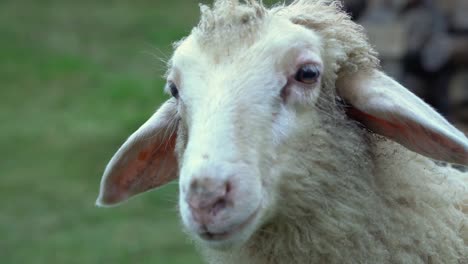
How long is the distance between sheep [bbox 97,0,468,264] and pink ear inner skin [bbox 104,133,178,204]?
0.85 feet

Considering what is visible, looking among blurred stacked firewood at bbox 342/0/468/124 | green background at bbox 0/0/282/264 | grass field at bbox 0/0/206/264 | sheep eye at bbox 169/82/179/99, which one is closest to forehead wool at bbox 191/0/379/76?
sheep eye at bbox 169/82/179/99


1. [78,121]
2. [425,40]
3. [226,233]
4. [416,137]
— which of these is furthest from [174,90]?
[78,121]

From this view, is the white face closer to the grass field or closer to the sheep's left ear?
the sheep's left ear

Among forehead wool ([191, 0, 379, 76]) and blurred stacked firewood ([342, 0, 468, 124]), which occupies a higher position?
forehead wool ([191, 0, 379, 76])

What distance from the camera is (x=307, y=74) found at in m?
2.87

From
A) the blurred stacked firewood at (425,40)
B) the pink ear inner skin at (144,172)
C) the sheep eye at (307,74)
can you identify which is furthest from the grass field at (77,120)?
the blurred stacked firewood at (425,40)

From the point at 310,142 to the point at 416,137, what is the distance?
362 mm

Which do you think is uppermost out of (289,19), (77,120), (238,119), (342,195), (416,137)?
(289,19)

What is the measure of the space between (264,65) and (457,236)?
0.88 metres

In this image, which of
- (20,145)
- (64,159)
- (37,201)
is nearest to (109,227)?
(37,201)

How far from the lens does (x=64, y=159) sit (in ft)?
31.6

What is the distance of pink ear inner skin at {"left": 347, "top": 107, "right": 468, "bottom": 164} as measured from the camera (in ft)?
9.46

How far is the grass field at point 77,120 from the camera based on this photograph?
761 centimetres

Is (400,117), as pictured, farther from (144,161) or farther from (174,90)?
(144,161)
